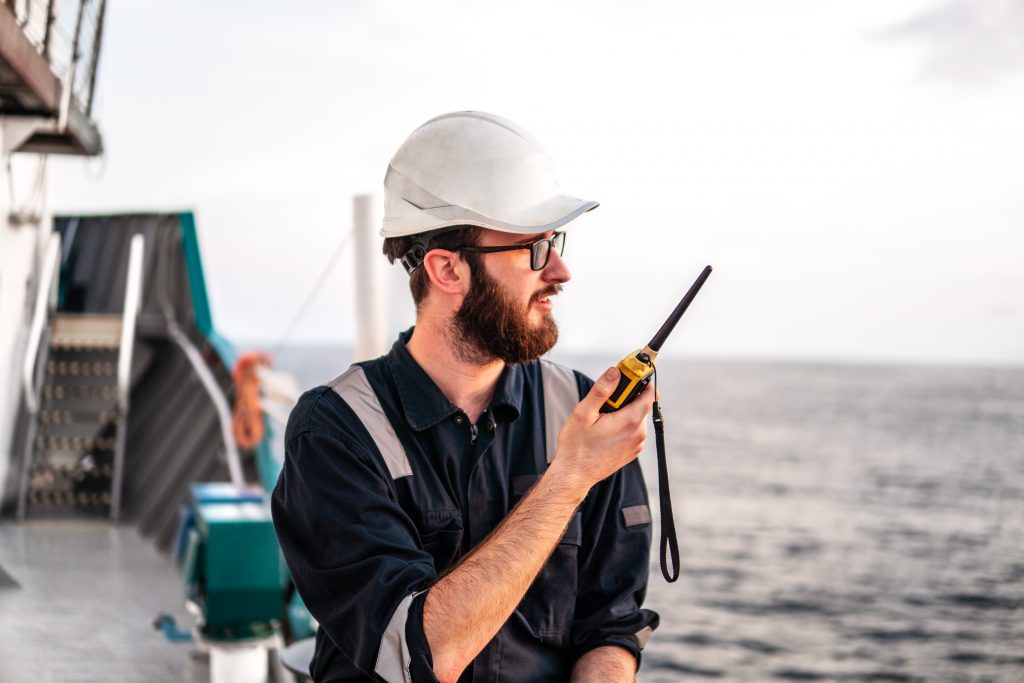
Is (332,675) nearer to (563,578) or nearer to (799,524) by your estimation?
(563,578)

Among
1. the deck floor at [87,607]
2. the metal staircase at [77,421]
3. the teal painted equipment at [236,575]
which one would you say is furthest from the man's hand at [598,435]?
the metal staircase at [77,421]

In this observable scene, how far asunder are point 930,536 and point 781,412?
40.3 metres

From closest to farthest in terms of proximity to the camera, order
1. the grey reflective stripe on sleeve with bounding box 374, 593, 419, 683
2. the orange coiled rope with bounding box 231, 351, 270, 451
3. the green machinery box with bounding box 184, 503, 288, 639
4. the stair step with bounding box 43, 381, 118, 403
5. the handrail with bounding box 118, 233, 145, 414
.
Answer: the grey reflective stripe on sleeve with bounding box 374, 593, 419, 683, the green machinery box with bounding box 184, 503, 288, 639, the orange coiled rope with bounding box 231, 351, 270, 451, the handrail with bounding box 118, 233, 145, 414, the stair step with bounding box 43, 381, 118, 403

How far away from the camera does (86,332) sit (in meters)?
9.56

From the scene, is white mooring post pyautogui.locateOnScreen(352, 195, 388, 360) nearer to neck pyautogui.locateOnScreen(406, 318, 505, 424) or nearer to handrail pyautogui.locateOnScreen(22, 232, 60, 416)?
neck pyautogui.locateOnScreen(406, 318, 505, 424)

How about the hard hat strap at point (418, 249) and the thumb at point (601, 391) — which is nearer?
the thumb at point (601, 391)

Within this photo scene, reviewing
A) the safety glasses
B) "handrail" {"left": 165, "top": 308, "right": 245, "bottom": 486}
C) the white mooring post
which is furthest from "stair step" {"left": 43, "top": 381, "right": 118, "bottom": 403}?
the safety glasses

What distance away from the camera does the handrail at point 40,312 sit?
8.23m

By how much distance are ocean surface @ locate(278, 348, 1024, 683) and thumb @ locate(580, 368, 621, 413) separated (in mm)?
4518

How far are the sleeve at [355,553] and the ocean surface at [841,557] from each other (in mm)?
4526

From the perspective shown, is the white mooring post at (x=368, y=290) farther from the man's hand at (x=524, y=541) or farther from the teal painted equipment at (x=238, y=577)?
the man's hand at (x=524, y=541)

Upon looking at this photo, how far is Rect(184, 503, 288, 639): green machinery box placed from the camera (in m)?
4.02

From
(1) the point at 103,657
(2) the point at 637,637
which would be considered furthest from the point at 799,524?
(2) the point at 637,637

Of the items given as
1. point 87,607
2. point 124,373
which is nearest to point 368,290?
point 87,607
